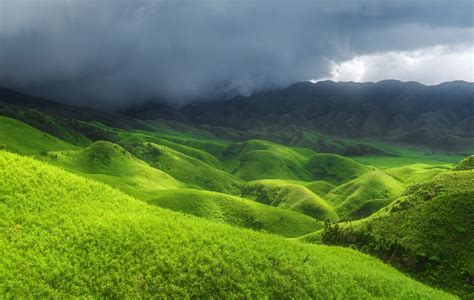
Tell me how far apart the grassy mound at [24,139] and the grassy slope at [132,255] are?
12652 centimetres

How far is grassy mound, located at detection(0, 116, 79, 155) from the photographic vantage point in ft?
524

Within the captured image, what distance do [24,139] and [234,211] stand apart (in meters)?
108

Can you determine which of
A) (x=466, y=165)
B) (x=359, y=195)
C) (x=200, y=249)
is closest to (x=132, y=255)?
(x=200, y=249)

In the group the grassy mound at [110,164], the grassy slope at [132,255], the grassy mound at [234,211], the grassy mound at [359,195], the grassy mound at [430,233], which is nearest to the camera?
the grassy slope at [132,255]

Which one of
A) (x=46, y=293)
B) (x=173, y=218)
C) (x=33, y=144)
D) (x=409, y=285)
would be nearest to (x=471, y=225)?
(x=409, y=285)

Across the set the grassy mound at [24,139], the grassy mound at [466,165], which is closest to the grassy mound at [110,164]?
the grassy mound at [24,139]

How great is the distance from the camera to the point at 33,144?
174 meters

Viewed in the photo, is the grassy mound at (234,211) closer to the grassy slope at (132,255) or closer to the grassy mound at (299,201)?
the grassy mound at (299,201)

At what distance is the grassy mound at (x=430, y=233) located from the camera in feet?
173

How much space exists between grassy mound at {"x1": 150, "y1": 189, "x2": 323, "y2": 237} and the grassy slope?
60063 millimetres

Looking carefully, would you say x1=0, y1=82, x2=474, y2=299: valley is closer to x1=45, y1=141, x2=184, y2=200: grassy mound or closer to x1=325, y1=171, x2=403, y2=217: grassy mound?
x1=45, y1=141, x2=184, y2=200: grassy mound

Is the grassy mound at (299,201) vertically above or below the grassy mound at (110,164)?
below

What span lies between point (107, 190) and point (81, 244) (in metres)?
16.2

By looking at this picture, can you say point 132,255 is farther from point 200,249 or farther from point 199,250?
point 200,249
